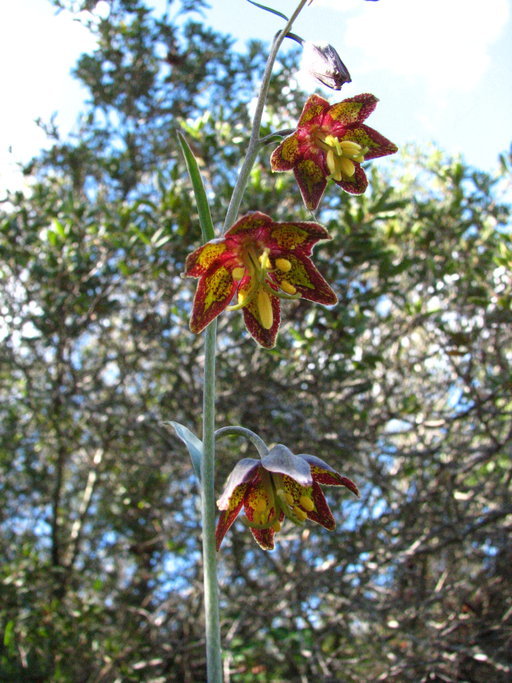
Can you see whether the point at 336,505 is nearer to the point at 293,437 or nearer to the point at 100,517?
the point at 293,437

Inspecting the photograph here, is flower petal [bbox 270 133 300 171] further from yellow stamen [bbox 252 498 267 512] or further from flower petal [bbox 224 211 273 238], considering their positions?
yellow stamen [bbox 252 498 267 512]

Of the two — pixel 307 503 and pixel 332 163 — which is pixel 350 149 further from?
pixel 307 503

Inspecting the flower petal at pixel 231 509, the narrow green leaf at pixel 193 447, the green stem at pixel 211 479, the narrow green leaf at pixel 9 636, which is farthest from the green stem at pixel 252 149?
the narrow green leaf at pixel 9 636

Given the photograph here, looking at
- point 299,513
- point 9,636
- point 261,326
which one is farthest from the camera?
point 9,636

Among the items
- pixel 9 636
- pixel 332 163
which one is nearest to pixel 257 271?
pixel 332 163

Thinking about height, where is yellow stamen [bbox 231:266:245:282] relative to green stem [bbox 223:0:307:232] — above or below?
below

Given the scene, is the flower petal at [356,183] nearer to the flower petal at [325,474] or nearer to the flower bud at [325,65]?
the flower bud at [325,65]

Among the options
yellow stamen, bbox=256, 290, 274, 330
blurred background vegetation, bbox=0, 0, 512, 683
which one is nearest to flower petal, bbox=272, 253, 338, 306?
yellow stamen, bbox=256, 290, 274, 330
